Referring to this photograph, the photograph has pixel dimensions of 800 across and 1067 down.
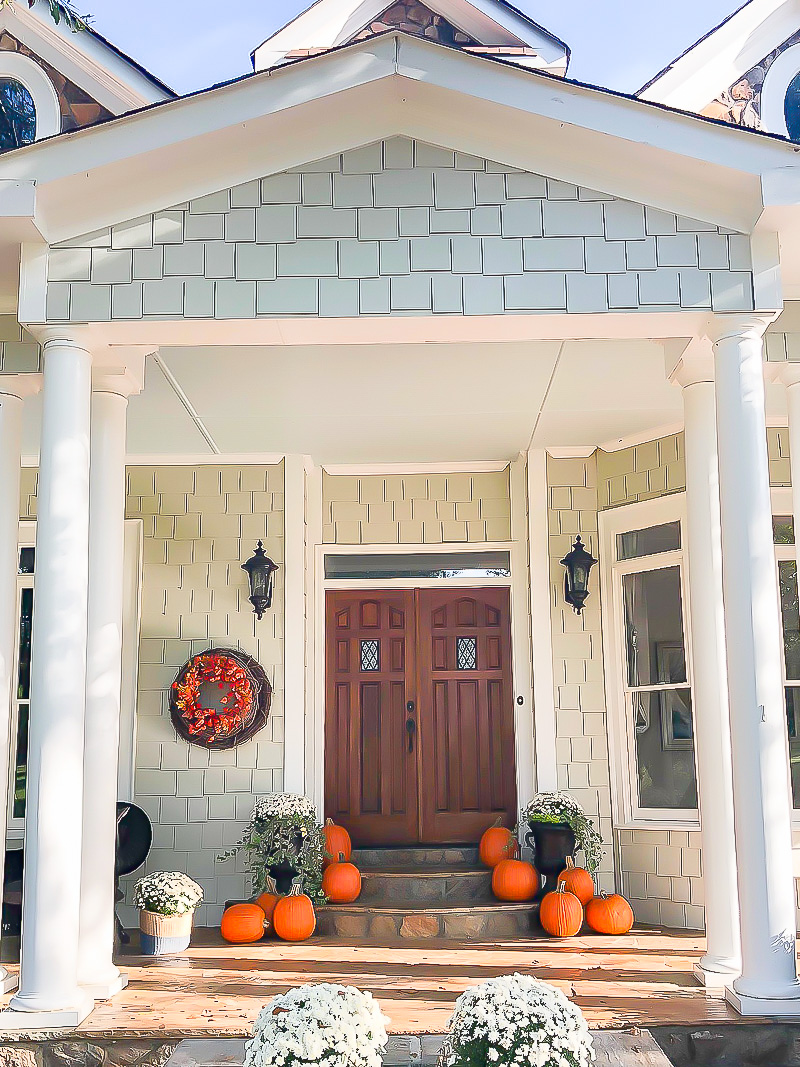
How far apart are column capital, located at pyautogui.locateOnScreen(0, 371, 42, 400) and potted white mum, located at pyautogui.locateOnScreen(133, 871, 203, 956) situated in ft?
9.03

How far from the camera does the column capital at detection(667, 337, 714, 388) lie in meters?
4.91

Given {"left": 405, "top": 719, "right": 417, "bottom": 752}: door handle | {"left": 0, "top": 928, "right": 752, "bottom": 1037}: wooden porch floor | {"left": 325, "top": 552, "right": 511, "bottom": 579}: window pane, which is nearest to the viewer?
{"left": 0, "top": 928, "right": 752, "bottom": 1037}: wooden porch floor

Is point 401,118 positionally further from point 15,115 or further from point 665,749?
point 665,749

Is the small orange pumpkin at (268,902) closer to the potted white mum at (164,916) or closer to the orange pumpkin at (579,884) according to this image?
the potted white mum at (164,916)

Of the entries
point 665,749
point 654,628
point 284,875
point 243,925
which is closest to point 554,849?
point 665,749

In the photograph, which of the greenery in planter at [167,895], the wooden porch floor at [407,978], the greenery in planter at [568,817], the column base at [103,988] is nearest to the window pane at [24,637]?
the greenery in planter at [167,895]

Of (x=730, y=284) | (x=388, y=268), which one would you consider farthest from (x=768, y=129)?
(x=388, y=268)

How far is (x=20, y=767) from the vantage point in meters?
7.40

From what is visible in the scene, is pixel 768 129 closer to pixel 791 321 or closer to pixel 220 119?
pixel 791 321

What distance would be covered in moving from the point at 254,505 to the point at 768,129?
4.03 m

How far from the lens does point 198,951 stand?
19.7ft

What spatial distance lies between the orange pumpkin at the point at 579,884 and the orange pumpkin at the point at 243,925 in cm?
181

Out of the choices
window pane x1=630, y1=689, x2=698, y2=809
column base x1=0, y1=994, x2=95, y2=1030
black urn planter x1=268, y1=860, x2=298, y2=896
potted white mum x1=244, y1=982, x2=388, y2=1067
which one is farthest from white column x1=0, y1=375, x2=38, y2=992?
window pane x1=630, y1=689, x2=698, y2=809

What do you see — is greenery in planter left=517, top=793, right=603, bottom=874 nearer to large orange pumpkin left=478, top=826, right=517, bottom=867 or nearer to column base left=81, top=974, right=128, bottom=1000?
large orange pumpkin left=478, top=826, right=517, bottom=867
